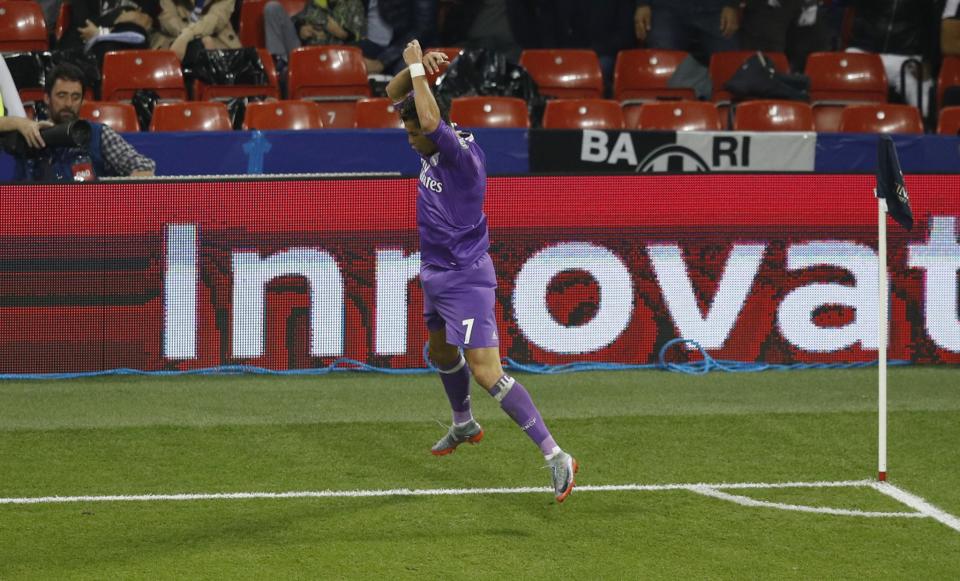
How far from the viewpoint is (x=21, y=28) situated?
1422 centimetres

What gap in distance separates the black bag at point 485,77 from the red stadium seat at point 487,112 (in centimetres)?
54

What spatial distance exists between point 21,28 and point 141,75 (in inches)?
55.6

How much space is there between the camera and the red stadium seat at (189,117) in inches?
506

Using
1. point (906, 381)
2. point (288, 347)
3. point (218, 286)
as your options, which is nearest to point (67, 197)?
point (218, 286)

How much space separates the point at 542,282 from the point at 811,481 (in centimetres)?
340

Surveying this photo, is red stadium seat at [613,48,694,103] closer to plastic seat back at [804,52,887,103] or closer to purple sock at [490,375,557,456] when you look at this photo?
plastic seat back at [804,52,887,103]

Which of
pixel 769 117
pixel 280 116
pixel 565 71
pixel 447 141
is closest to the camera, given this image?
pixel 447 141

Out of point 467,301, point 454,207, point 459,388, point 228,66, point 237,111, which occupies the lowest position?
point 459,388

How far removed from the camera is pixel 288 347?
10117 millimetres

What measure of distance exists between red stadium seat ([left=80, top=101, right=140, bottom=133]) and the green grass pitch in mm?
3546

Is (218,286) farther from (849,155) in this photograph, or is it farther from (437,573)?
(849,155)

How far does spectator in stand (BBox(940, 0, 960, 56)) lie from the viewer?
50.0 ft

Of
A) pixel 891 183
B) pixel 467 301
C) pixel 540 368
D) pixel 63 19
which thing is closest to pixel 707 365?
pixel 540 368

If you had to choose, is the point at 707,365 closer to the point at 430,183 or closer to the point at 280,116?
the point at 430,183
